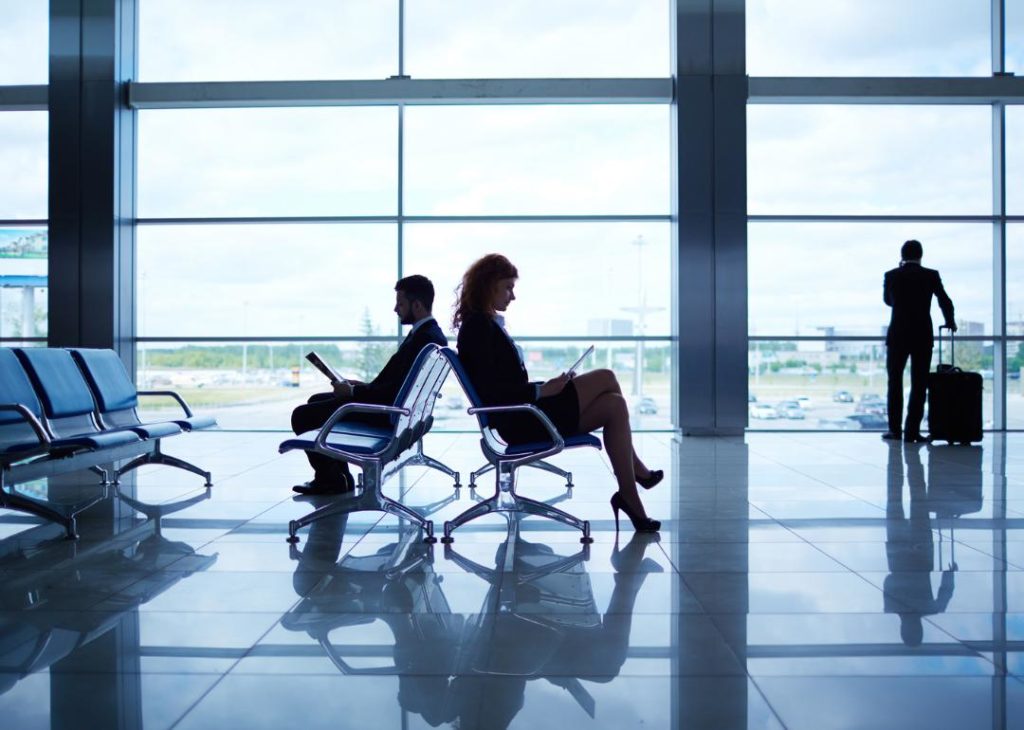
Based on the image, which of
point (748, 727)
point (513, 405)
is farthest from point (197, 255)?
point (748, 727)

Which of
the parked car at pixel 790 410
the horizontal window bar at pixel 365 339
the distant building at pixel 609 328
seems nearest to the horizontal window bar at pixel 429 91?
the distant building at pixel 609 328

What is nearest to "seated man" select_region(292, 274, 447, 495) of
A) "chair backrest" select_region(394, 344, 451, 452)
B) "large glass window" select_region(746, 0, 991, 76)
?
"chair backrest" select_region(394, 344, 451, 452)

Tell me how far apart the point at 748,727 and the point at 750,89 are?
7.64m

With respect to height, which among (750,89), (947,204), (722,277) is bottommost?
(722,277)

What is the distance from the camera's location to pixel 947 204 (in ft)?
28.2

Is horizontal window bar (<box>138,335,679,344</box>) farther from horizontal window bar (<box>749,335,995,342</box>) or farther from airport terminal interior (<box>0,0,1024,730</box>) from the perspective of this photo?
horizontal window bar (<box>749,335,995,342</box>)

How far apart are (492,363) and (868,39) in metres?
7.18

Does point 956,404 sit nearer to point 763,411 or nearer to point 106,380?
point 763,411

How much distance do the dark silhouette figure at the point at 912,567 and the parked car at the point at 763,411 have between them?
3.81 meters

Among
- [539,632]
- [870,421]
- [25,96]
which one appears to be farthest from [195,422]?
[870,421]

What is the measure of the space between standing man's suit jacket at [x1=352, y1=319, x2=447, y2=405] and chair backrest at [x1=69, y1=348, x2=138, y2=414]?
1.88 metres

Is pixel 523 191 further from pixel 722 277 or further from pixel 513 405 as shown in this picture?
pixel 513 405

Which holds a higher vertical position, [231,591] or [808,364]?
[808,364]

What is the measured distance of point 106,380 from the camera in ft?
16.4
